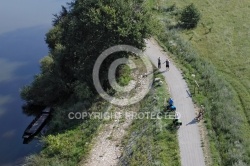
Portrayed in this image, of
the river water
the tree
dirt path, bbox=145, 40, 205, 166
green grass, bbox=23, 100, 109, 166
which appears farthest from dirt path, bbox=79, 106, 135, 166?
the tree

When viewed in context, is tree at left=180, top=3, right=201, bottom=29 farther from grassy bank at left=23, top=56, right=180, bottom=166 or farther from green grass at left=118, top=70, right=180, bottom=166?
green grass at left=118, top=70, right=180, bottom=166

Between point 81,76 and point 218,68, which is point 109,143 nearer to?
point 81,76

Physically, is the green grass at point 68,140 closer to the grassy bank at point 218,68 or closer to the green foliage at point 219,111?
the green foliage at point 219,111

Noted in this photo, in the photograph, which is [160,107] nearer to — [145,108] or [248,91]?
[145,108]

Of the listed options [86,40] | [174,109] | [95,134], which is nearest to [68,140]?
[95,134]

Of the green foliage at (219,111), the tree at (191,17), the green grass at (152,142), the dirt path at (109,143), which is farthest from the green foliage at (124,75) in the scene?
the tree at (191,17)

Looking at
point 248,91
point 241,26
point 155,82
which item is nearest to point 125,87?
point 155,82
